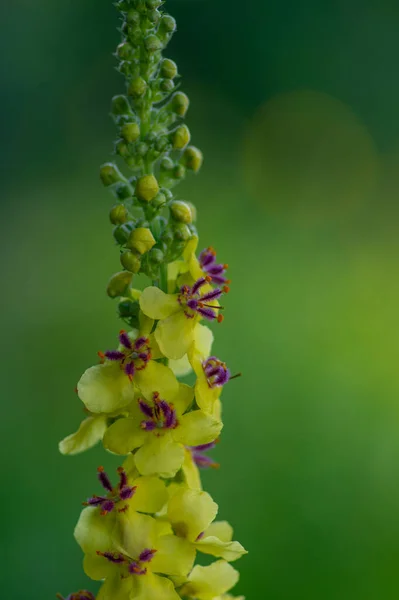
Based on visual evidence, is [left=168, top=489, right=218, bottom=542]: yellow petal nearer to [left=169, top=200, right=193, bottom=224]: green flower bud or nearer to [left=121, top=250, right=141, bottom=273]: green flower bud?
[left=121, top=250, right=141, bottom=273]: green flower bud

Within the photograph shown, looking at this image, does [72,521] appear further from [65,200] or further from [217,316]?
[65,200]

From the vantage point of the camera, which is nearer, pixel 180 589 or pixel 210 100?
pixel 180 589

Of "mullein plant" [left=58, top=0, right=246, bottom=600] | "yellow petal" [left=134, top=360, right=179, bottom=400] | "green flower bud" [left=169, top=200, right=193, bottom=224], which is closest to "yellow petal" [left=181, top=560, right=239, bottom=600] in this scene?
"mullein plant" [left=58, top=0, right=246, bottom=600]

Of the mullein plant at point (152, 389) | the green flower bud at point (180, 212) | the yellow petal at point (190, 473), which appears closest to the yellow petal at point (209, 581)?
the mullein plant at point (152, 389)

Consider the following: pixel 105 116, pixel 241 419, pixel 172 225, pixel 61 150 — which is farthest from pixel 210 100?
pixel 172 225

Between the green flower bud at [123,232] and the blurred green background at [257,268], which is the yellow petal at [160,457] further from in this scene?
the blurred green background at [257,268]

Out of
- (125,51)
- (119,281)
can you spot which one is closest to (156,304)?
(119,281)
